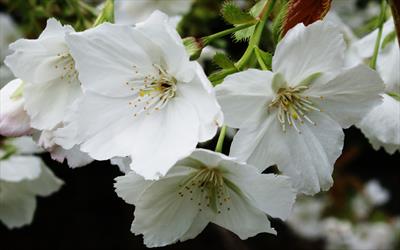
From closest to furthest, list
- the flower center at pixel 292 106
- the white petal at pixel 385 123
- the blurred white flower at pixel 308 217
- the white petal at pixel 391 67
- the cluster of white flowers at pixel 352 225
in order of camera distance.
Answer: the flower center at pixel 292 106, the white petal at pixel 385 123, the white petal at pixel 391 67, the cluster of white flowers at pixel 352 225, the blurred white flower at pixel 308 217

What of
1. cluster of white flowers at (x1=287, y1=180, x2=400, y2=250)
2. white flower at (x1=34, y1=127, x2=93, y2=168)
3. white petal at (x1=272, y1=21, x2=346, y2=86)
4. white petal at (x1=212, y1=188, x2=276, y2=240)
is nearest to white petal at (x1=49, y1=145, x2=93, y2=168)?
white flower at (x1=34, y1=127, x2=93, y2=168)

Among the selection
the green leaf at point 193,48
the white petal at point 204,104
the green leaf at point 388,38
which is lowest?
the green leaf at point 388,38

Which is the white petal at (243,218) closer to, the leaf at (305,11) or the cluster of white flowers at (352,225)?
the leaf at (305,11)

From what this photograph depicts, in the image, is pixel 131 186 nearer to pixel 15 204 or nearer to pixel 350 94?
pixel 350 94

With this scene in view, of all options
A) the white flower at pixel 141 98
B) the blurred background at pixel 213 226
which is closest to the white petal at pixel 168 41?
the white flower at pixel 141 98

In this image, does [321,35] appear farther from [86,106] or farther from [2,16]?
[2,16]

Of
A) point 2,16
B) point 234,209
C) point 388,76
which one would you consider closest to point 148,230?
point 234,209
